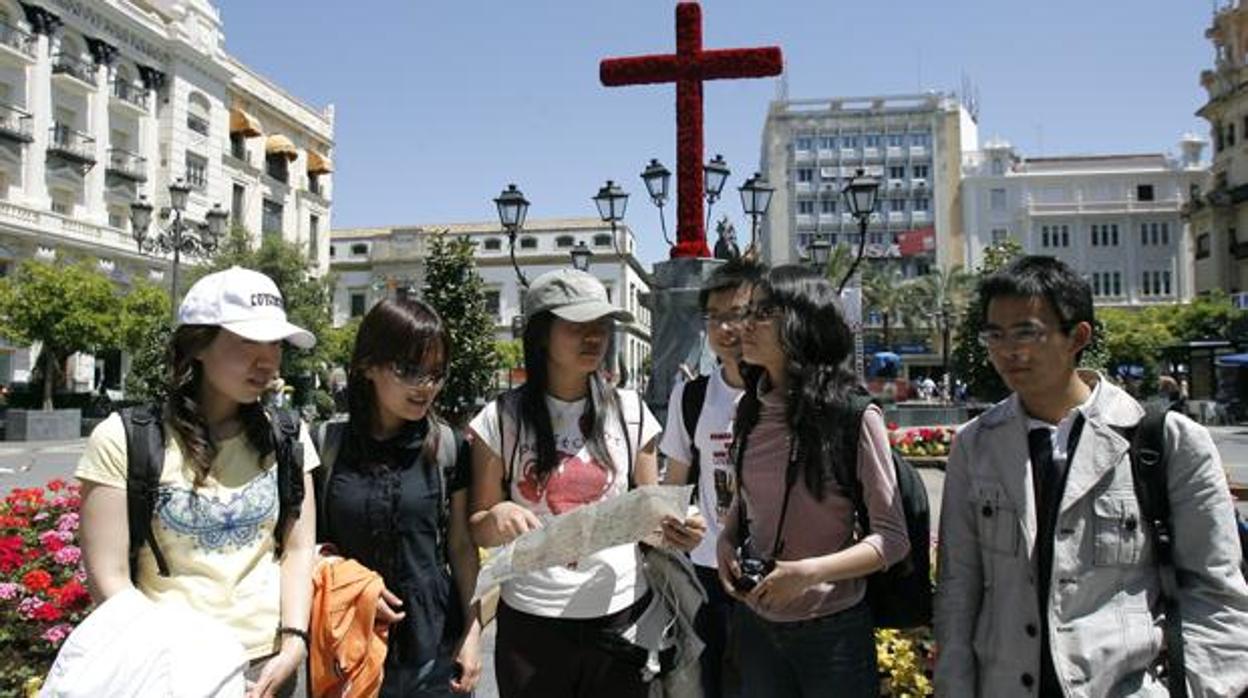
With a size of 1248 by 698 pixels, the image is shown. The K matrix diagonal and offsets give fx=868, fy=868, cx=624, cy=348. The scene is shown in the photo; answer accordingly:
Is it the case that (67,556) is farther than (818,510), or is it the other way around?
(67,556)

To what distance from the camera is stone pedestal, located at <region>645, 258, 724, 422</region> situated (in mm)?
10094

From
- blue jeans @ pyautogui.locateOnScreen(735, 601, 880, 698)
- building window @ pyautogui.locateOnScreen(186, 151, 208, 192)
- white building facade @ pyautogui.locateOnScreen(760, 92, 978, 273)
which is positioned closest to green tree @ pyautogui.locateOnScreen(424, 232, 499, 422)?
blue jeans @ pyautogui.locateOnScreen(735, 601, 880, 698)

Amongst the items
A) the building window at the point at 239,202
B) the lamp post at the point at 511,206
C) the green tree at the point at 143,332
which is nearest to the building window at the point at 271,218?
the building window at the point at 239,202

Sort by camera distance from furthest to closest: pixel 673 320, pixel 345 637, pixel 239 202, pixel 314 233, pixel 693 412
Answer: pixel 314 233 < pixel 239 202 < pixel 673 320 < pixel 693 412 < pixel 345 637

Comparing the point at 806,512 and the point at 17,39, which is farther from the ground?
the point at 17,39

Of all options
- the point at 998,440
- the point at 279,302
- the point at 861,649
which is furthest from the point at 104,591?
the point at 998,440

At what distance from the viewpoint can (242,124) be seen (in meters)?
40.2

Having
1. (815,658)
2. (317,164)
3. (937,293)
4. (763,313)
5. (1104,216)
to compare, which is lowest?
(815,658)

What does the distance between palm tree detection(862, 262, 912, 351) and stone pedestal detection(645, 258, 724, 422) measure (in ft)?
164

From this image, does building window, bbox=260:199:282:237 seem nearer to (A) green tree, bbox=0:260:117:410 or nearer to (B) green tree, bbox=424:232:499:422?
(A) green tree, bbox=0:260:117:410

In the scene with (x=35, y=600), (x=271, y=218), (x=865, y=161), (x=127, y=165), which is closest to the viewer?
(x=35, y=600)

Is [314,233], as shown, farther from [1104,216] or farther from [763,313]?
[1104,216]

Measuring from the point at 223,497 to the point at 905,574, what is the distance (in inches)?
70.3

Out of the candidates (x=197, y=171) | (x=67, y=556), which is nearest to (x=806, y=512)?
(x=67, y=556)
